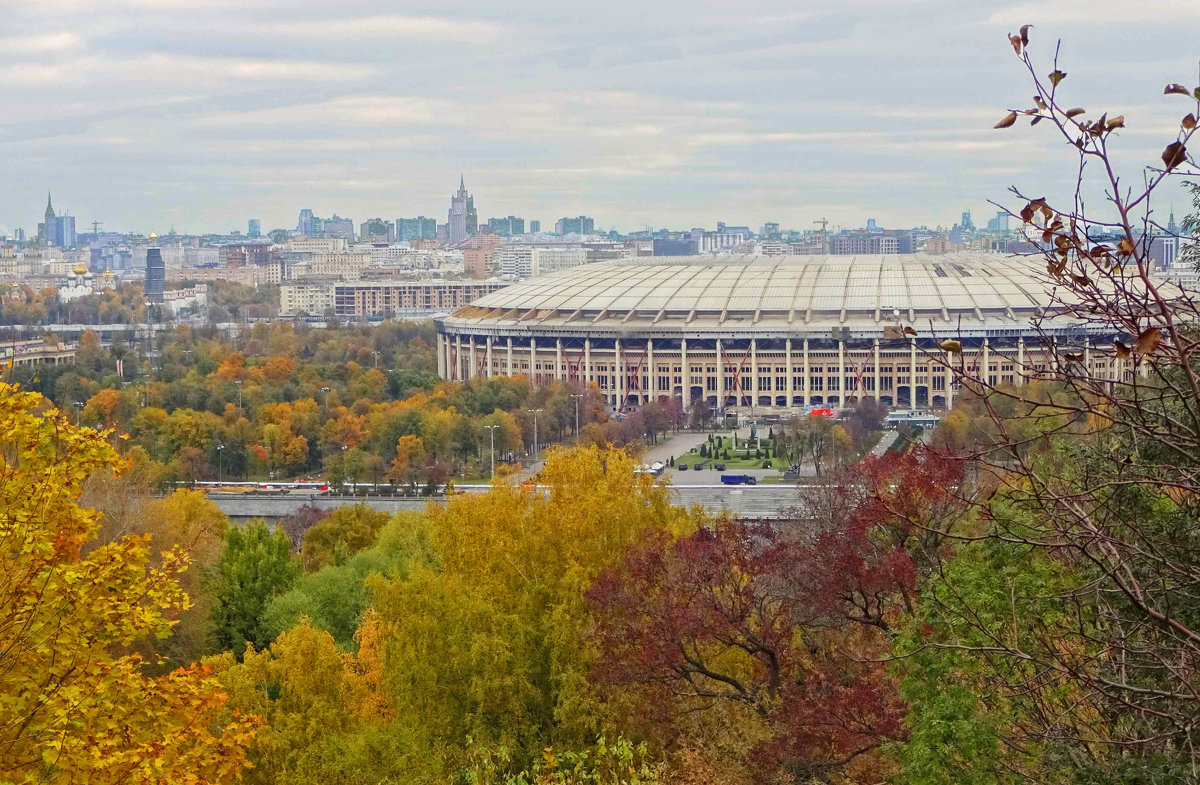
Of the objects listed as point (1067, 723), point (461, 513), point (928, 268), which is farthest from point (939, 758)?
point (928, 268)

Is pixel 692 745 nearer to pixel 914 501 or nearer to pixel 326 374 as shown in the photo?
pixel 914 501

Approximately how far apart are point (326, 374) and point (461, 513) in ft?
204

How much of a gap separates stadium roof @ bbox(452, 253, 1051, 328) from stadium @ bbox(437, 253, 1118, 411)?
0.12 metres

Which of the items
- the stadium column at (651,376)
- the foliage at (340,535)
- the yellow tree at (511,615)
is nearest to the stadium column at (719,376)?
the stadium column at (651,376)

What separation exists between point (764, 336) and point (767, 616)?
6168cm

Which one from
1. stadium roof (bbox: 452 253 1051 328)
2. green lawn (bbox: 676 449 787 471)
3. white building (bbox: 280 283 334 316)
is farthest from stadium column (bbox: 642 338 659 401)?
white building (bbox: 280 283 334 316)

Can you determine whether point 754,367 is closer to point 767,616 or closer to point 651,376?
point 651,376

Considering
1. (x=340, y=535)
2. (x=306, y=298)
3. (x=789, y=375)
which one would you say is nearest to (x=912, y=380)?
(x=789, y=375)

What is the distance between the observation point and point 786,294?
283ft


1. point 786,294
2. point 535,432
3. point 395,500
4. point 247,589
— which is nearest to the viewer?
point 247,589

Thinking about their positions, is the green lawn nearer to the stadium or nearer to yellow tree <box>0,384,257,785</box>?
the stadium

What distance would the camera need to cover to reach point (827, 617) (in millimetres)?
19266

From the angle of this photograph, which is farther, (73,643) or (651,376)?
(651,376)

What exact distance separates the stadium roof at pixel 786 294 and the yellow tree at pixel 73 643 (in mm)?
66872
